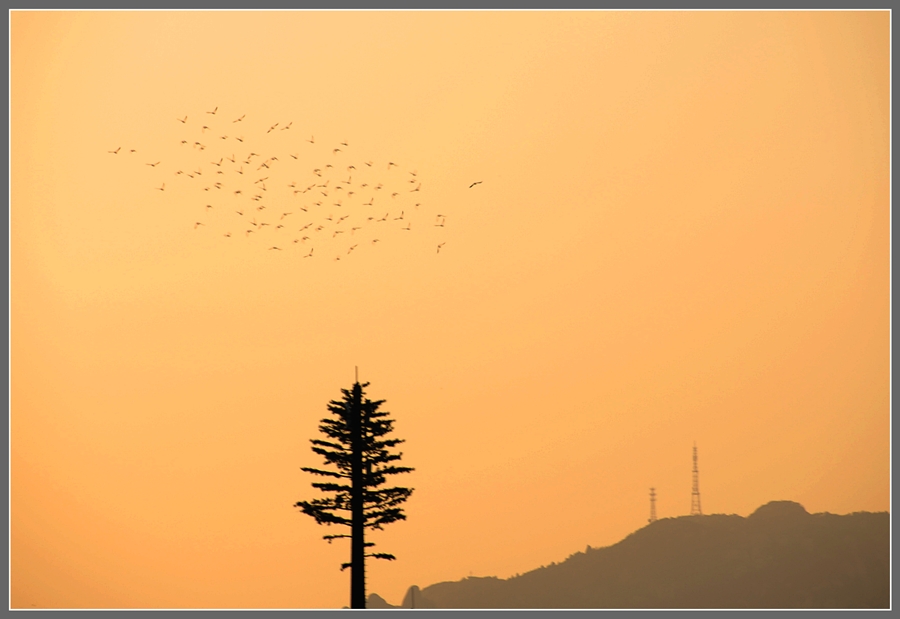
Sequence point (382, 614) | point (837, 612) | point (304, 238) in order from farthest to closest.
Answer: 1. point (304, 238)
2. point (837, 612)
3. point (382, 614)

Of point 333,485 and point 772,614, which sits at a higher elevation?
point 333,485

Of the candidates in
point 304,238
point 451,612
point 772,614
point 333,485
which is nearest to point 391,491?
point 333,485

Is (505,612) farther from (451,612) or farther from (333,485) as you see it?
(333,485)

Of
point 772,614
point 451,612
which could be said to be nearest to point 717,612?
point 772,614

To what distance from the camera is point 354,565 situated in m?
69.7

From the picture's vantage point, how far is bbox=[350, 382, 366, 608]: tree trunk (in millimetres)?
69750

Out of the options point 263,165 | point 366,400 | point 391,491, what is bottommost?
point 391,491

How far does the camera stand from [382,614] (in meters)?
64.4

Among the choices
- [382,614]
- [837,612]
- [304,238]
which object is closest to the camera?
[382,614]

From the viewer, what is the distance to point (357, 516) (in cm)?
7044

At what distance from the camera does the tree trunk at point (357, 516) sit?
69750 millimetres

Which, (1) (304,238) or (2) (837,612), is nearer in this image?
(2) (837,612)

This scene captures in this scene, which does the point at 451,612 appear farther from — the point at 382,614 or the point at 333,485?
the point at 333,485

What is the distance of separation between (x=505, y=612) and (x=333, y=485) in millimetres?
11372
